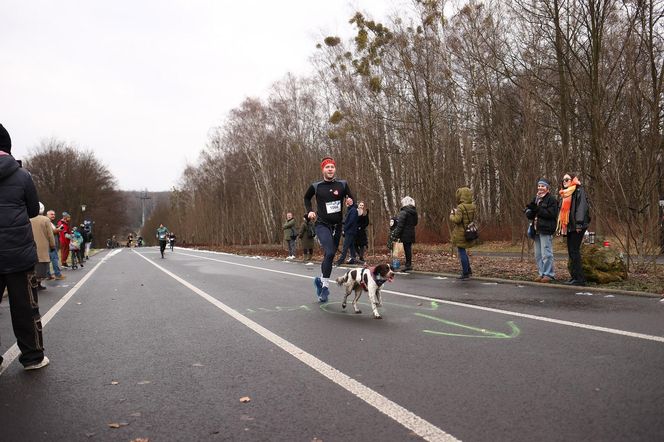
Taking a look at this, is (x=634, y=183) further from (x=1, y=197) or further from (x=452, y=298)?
(x=1, y=197)

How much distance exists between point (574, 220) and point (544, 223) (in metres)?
0.87

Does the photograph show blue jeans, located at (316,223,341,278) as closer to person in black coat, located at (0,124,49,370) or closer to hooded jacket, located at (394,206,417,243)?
person in black coat, located at (0,124,49,370)

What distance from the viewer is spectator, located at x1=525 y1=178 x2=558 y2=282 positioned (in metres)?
10.6

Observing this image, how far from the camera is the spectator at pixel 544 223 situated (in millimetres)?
10578

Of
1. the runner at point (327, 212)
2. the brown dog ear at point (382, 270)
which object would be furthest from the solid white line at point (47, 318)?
the brown dog ear at point (382, 270)

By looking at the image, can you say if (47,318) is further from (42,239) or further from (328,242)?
(42,239)

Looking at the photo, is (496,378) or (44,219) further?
(44,219)

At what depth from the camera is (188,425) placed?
3.38 m

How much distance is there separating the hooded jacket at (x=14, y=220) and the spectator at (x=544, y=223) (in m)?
9.08

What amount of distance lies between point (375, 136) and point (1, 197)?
1108 inches

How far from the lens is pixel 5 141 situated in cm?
493

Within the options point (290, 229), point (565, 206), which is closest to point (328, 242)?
point (565, 206)

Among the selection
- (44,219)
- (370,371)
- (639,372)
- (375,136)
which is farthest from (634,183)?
(375,136)

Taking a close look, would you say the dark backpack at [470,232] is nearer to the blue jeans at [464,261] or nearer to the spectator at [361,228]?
the blue jeans at [464,261]
